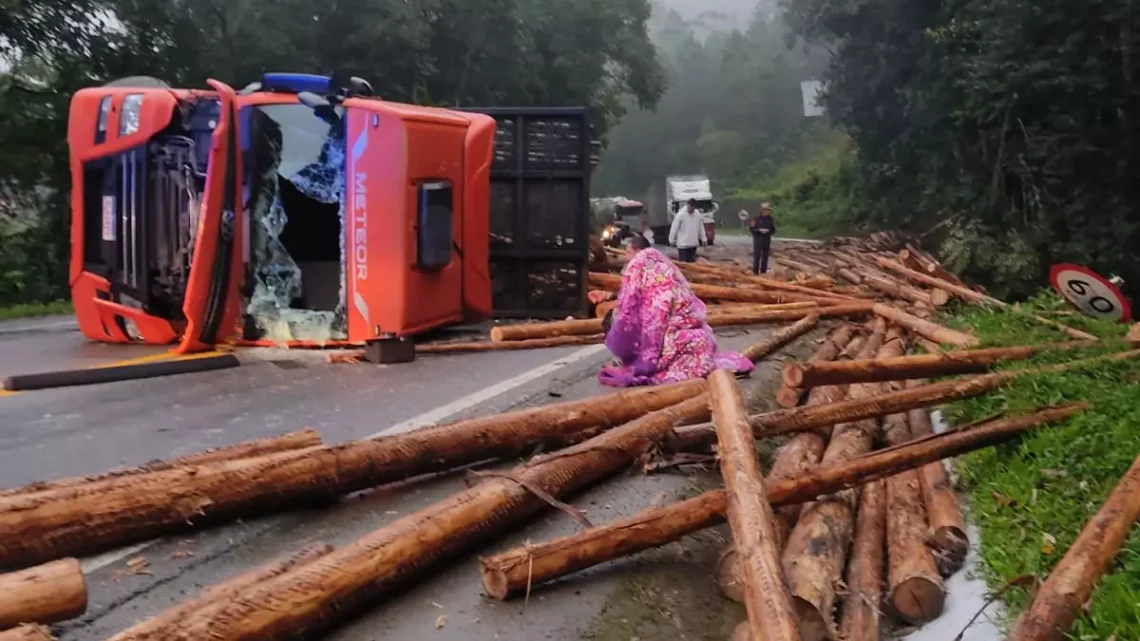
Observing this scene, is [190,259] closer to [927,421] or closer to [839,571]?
[927,421]

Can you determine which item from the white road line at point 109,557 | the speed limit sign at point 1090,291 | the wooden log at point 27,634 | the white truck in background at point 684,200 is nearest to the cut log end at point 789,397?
the speed limit sign at point 1090,291

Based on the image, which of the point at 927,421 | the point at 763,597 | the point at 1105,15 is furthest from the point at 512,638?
the point at 1105,15

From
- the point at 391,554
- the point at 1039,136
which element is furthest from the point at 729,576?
the point at 1039,136

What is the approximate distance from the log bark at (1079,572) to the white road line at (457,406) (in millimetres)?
3227

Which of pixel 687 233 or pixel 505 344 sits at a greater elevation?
pixel 687 233

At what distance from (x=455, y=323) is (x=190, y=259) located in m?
2.88

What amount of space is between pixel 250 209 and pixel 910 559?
270 inches

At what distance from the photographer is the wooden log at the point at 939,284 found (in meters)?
13.3

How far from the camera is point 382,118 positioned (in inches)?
370

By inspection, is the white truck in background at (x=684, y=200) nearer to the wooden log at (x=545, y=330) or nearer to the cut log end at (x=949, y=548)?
the wooden log at (x=545, y=330)

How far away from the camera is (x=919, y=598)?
4.26 m

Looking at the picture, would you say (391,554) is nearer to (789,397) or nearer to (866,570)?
(866,570)

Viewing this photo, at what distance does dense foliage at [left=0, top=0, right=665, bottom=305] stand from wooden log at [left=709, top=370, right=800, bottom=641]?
14.8 meters

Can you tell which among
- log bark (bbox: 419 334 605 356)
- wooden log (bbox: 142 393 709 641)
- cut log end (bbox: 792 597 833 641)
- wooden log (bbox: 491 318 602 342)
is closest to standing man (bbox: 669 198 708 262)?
wooden log (bbox: 491 318 602 342)
